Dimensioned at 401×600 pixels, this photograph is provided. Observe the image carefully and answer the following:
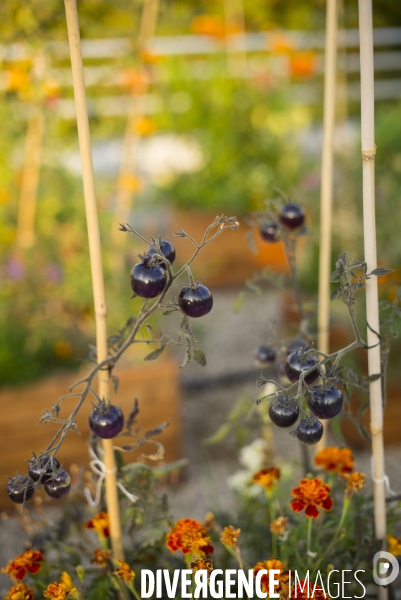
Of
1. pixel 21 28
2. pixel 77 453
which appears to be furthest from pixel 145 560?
pixel 21 28

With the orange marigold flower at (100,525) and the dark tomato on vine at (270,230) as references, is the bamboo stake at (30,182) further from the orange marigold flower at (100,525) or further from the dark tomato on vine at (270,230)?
the orange marigold flower at (100,525)

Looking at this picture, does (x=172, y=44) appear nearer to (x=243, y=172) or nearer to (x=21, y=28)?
(x=243, y=172)

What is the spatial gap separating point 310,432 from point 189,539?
30 centimetres

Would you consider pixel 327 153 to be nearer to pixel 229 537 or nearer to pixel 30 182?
pixel 229 537

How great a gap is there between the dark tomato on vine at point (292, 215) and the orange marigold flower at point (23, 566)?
30.9 inches

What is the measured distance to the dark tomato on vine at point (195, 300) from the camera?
0.91m

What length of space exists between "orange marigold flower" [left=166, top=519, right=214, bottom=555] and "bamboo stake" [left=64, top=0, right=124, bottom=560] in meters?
0.16

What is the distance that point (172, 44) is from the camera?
731cm

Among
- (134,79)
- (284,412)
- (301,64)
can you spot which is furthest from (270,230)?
(301,64)

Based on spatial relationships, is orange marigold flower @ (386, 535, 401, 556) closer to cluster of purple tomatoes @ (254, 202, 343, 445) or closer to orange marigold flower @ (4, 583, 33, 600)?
cluster of purple tomatoes @ (254, 202, 343, 445)

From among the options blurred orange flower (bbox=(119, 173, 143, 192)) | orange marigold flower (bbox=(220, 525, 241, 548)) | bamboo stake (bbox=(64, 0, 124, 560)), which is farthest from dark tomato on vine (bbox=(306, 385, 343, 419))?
blurred orange flower (bbox=(119, 173, 143, 192))

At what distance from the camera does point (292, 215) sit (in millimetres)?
1261

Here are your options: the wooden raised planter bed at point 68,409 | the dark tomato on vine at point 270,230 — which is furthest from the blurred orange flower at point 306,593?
the wooden raised planter bed at point 68,409

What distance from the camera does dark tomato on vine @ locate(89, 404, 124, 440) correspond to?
1010 mm
